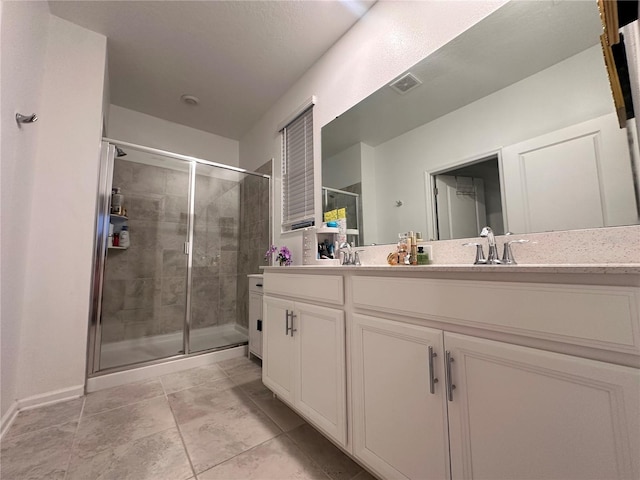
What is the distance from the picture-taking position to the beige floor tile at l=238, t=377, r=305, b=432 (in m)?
1.39

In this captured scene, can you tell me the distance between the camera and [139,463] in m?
1.10

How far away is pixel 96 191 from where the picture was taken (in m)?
1.79

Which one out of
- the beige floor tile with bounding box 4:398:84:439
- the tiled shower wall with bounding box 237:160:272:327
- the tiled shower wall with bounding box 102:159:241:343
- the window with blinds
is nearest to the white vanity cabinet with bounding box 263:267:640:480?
the window with blinds

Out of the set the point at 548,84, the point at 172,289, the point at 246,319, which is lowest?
the point at 246,319

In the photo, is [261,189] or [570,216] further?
[261,189]

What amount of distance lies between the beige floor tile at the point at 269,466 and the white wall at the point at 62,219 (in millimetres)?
1346

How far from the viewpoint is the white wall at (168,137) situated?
8.79 ft

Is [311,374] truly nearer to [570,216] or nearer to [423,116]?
[570,216]

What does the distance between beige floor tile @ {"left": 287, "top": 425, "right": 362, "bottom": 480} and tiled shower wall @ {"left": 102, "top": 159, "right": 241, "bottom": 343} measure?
5.90 ft

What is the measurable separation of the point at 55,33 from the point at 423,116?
257cm

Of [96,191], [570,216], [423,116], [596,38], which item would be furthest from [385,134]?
[96,191]

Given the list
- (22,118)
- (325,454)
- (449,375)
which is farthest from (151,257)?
(449,375)

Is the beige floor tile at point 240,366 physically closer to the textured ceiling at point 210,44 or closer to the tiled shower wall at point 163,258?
the tiled shower wall at point 163,258

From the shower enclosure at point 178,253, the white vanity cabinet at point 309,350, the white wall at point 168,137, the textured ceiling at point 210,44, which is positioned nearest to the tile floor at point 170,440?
the white vanity cabinet at point 309,350
